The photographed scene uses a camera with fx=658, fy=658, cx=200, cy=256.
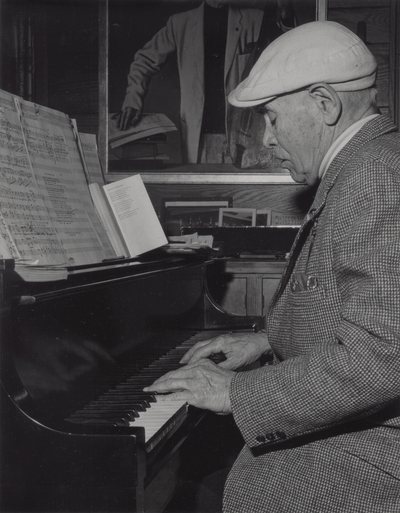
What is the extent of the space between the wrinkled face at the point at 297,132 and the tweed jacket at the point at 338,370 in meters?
0.09

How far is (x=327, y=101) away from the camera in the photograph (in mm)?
1533

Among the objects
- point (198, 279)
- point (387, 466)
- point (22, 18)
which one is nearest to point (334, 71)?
point (387, 466)

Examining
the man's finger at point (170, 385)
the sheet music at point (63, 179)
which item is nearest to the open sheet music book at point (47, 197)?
the sheet music at point (63, 179)

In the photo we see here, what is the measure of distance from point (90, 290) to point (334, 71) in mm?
762

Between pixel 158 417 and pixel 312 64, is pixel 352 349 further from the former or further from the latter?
pixel 312 64

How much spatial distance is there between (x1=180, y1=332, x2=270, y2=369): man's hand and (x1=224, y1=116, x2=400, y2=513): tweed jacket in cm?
42

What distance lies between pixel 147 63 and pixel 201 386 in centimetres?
259

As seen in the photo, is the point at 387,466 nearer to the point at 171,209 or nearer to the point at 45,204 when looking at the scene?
the point at 45,204

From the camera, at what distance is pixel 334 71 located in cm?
151

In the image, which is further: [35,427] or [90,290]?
[90,290]

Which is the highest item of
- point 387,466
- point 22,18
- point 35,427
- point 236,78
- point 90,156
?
point 22,18

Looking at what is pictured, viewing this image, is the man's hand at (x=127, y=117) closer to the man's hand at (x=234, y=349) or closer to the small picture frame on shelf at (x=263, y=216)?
the small picture frame on shelf at (x=263, y=216)

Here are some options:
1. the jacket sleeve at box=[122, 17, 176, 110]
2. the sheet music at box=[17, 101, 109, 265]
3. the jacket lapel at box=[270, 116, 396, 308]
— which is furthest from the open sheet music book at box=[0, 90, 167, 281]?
the jacket sleeve at box=[122, 17, 176, 110]

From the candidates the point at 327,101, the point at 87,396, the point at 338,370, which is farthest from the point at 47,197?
the point at 338,370
